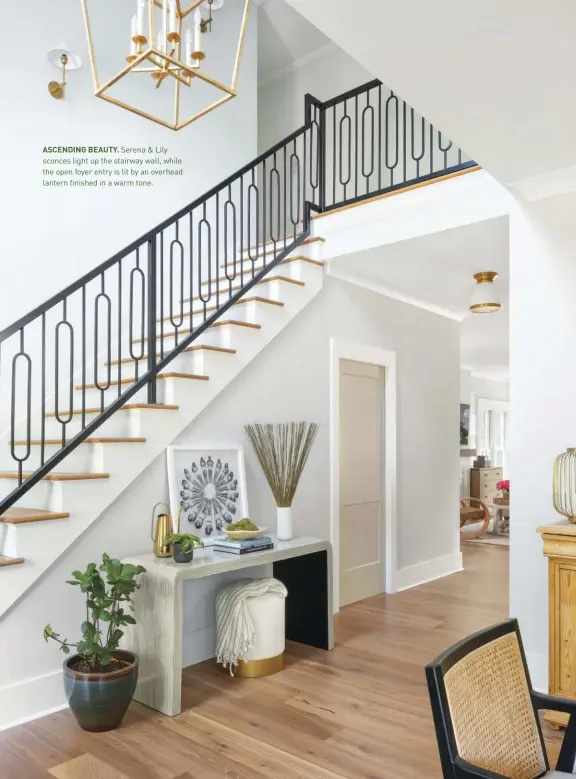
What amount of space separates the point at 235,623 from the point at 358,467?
2.09 m

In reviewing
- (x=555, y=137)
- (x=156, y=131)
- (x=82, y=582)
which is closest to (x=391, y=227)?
(x=555, y=137)

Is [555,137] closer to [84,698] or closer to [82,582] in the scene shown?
[82,582]

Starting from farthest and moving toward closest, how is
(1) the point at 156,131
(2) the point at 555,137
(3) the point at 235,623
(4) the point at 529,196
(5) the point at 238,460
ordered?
(1) the point at 156,131 < (5) the point at 238,460 < (3) the point at 235,623 < (4) the point at 529,196 < (2) the point at 555,137

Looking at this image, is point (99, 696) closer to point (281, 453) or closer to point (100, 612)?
point (100, 612)

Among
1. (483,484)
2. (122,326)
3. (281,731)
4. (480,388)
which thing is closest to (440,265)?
(122,326)

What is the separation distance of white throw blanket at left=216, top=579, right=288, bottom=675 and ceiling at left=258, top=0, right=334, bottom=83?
5203 millimetres

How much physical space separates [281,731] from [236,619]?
0.78 m

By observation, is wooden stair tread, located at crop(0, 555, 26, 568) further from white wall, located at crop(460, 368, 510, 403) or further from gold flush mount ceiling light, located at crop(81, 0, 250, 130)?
white wall, located at crop(460, 368, 510, 403)

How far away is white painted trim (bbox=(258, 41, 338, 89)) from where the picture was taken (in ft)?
23.0

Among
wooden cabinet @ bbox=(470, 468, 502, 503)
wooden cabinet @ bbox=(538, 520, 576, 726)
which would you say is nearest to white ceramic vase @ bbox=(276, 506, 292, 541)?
wooden cabinet @ bbox=(538, 520, 576, 726)

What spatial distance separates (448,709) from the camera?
140cm

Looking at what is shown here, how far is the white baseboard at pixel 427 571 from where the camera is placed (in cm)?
576

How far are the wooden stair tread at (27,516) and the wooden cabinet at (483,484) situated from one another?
28.8ft

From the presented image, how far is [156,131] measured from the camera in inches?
209
